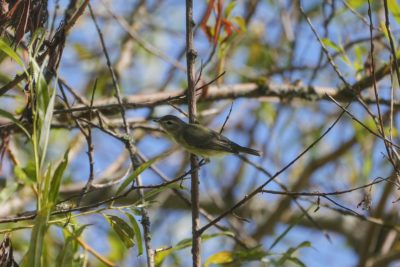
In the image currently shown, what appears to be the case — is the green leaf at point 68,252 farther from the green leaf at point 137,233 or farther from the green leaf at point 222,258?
the green leaf at point 222,258

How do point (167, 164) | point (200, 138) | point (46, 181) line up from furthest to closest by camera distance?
point (167, 164)
point (200, 138)
point (46, 181)

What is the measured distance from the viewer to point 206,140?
3.33 m

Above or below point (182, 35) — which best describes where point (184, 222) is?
below

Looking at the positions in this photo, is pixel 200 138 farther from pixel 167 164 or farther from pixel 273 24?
pixel 273 24

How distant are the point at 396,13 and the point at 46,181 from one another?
1840 mm

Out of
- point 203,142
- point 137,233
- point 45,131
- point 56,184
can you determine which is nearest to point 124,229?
point 137,233

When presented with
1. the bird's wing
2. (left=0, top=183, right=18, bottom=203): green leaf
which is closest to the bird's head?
the bird's wing

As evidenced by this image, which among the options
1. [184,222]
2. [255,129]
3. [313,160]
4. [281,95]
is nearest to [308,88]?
[281,95]

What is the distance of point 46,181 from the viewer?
1.88 m

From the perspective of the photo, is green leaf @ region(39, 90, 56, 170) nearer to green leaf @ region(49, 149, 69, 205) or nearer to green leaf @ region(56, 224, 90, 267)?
green leaf @ region(49, 149, 69, 205)

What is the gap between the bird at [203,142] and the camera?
10.6 feet

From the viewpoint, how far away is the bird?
10.6 feet

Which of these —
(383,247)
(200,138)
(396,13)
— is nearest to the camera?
(396,13)

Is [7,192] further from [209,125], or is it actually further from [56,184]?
[209,125]
